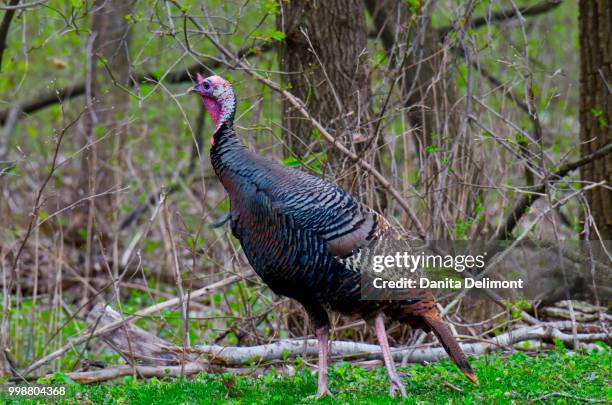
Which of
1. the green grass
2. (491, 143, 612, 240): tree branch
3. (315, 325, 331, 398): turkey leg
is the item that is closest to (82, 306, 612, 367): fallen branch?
the green grass

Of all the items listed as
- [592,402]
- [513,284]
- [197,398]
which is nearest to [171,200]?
[513,284]

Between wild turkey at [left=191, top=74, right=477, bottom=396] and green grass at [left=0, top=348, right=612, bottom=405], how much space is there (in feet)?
0.73

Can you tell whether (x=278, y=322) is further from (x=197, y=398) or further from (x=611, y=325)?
(x=611, y=325)

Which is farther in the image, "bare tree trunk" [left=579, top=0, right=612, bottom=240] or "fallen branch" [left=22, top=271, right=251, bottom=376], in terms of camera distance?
"bare tree trunk" [left=579, top=0, right=612, bottom=240]

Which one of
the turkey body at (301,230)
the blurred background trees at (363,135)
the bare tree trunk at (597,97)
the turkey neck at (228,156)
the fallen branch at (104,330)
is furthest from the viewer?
the bare tree trunk at (597,97)

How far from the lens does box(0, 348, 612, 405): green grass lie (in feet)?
17.8

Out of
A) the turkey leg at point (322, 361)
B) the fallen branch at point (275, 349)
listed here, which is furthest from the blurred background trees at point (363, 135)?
the turkey leg at point (322, 361)

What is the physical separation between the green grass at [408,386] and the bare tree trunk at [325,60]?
2.11 metres

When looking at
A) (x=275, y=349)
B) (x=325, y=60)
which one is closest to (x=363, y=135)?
(x=325, y=60)

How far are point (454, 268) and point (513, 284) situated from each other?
34.2 inches

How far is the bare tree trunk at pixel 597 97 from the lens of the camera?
25.1 ft

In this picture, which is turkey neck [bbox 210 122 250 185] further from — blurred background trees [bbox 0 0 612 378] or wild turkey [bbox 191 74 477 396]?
blurred background trees [bbox 0 0 612 378]

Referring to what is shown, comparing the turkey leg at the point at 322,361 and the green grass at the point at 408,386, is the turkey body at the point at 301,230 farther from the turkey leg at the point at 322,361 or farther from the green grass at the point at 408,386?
the green grass at the point at 408,386

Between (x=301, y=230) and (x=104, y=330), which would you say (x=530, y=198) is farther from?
(x=104, y=330)
